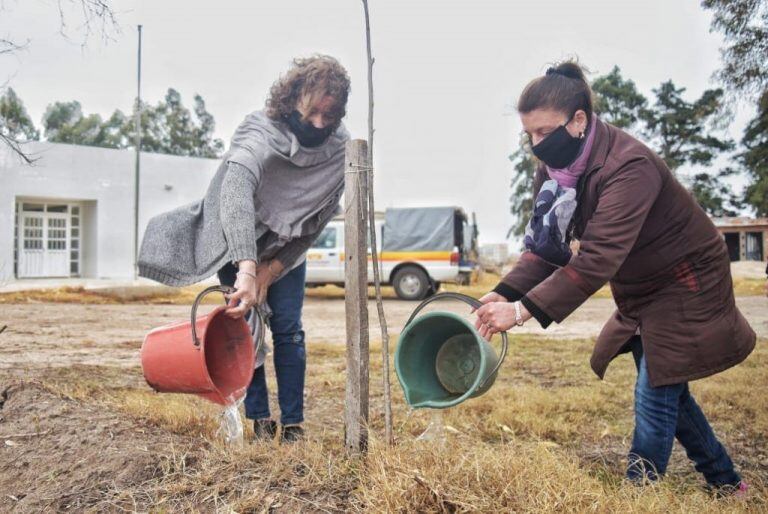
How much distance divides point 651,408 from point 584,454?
0.92 m

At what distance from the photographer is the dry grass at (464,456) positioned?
1.86 metres

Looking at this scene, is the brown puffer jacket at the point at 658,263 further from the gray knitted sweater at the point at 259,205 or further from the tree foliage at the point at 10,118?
the tree foliage at the point at 10,118

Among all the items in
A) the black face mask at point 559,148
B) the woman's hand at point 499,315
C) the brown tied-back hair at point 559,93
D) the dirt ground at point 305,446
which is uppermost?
the brown tied-back hair at point 559,93

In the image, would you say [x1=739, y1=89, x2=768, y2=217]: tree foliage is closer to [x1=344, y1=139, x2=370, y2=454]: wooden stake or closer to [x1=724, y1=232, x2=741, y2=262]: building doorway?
[x1=724, y1=232, x2=741, y2=262]: building doorway

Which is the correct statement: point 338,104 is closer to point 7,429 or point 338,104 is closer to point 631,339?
point 631,339

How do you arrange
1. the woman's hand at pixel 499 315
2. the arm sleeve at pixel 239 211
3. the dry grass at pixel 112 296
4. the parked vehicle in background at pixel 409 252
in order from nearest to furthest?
the woman's hand at pixel 499 315 < the arm sleeve at pixel 239 211 < the dry grass at pixel 112 296 < the parked vehicle in background at pixel 409 252

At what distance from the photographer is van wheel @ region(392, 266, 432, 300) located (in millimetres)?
13648

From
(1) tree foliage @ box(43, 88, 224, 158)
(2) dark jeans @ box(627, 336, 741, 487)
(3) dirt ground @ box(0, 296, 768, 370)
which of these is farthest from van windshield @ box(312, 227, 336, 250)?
(1) tree foliage @ box(43, 88, 224, 158)

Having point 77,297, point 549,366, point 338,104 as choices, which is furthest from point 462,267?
point 338,104

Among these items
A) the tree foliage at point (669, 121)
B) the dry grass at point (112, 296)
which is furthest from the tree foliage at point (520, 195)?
the dry grass at point (112, 296)

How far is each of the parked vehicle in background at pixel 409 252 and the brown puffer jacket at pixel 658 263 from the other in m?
11.3

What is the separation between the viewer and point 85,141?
3669 centimetres

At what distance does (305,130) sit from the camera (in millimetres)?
2709

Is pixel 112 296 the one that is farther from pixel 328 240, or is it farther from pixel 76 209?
pixel 76 209
